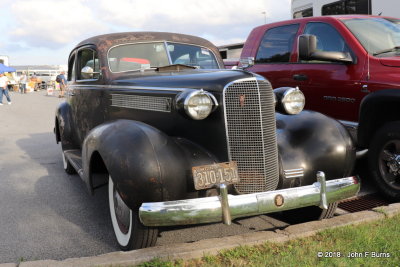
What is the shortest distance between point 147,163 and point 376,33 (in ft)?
12.0

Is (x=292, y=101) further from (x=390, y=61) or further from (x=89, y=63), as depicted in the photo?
(x=89, y=63)

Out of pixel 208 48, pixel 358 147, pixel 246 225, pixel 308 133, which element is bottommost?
pixel 246 225

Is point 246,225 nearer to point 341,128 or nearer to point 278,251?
point 278,251

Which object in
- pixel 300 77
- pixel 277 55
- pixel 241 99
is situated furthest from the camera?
pixel 277 55

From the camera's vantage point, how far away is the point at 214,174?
2.76m

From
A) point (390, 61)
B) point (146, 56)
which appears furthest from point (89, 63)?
point (390, 61)

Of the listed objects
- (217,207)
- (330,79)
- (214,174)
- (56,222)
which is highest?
(330,79)

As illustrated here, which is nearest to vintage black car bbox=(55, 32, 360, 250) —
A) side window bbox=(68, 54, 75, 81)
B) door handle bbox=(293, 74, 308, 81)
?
door handle bbox=(293, 74, 308, 81)

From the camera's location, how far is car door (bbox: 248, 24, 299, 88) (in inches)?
214

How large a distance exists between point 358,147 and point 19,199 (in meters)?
3.97

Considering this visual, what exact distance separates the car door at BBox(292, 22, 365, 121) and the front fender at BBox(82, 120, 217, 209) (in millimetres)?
2371

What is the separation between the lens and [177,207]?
8.43 ft

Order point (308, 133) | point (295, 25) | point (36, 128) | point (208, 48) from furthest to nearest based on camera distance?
1. point (36, 128)
2. point (295, 25)
3. point (208, 48)
4. point (308, 133)

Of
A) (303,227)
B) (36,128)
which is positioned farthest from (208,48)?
(36,128)
